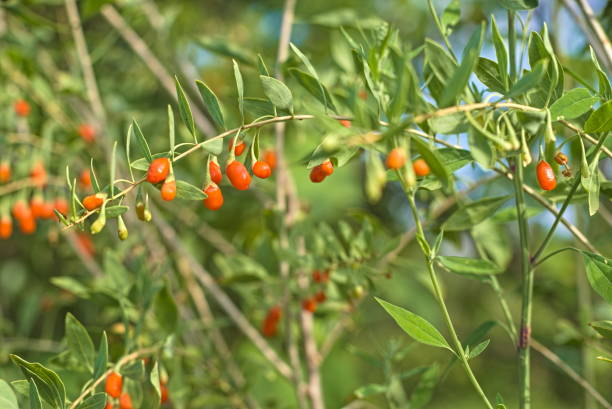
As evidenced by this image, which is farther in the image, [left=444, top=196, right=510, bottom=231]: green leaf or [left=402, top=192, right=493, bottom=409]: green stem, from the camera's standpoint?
[left=444, top=196, right=510, bottom=231]: green leaf

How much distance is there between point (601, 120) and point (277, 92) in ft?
1.04

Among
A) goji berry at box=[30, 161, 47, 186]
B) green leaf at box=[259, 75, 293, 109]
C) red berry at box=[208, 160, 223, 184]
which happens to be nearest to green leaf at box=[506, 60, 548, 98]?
green leaf at box=[259, 75, 293, 109]

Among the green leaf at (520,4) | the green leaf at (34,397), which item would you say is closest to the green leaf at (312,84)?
the green leaf at (520,4)

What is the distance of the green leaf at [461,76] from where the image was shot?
52 centimetres

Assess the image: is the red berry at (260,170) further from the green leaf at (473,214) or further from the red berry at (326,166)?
the green leaf at (473,214)

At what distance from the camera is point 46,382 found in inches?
28.9

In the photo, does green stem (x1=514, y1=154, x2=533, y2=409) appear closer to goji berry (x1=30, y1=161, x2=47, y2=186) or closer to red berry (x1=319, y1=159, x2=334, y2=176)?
red berry (x1=319, y1=159, x2=334, y2=176)

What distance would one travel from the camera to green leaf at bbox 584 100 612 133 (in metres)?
0.62

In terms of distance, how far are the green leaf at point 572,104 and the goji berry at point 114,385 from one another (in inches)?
23.1

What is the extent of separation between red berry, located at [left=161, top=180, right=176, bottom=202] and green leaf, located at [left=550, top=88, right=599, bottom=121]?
0.38 m

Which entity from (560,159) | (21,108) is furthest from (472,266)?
(21,108)

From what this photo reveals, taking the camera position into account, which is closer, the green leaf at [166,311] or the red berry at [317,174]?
the red berry at [317,174]

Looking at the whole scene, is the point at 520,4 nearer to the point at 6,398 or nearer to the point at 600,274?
the point at 600,274

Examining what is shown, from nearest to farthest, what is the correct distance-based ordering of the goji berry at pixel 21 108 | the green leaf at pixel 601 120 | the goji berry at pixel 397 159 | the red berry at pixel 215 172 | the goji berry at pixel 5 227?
the goji berry at pixel 397 159, the green leaf at pixel 601 120, the red berry at pixel 215 172, the goji berry at pixel 5 227, the goji berry at pixel 21 108
